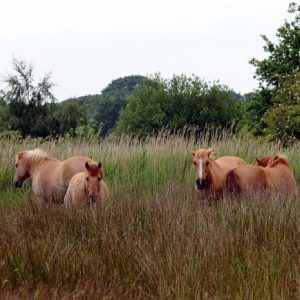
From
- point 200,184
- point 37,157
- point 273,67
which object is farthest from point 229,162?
point 273,67

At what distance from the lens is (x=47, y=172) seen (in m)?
11.4

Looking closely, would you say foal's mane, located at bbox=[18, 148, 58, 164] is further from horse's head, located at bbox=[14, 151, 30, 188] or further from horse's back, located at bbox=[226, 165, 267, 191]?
horse's back, located at bbox=[226, 165, 267, 191]

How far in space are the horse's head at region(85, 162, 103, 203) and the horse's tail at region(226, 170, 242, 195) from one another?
208cm

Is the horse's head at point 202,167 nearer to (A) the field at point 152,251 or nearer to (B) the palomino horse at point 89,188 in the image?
(A) the field at point 152,251

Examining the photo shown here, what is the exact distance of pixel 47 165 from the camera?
457 inches

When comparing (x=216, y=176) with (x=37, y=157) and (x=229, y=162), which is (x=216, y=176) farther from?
(x=37, y=157)

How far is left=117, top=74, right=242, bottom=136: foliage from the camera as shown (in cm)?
6619

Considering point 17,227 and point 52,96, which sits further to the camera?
point 52,96

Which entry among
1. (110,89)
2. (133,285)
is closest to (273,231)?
(133,285)

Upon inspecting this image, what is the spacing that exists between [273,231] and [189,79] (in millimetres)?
66599

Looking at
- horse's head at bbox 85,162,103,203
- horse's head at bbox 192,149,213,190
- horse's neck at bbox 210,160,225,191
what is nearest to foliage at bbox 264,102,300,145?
horse's neck at bbox 210,160,225,191

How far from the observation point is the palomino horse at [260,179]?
979 cm

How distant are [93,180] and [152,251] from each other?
3.08m

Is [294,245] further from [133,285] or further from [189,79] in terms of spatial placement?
[189,79]
